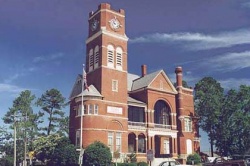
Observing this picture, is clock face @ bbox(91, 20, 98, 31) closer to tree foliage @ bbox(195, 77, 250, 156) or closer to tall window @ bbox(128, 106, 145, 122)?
tall window @ bbox(128, 106, 145, 122)

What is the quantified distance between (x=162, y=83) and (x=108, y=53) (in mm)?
11209

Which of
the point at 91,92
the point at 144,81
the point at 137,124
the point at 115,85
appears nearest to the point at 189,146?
the point at 137,124

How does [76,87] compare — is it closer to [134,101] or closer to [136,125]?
[134,101]

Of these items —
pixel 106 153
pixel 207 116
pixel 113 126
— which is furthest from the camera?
pixel 207 116

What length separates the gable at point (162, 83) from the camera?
→ 182ft

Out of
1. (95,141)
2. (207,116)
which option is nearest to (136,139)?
(95,141)

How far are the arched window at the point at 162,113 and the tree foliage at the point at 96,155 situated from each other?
1462cm

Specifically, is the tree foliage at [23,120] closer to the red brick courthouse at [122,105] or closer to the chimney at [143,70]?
the red brick courthouse at [122,105]

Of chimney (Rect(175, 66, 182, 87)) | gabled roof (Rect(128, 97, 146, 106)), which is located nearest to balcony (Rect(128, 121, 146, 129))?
gabled roof (Rect(128, 97, 146, 106))

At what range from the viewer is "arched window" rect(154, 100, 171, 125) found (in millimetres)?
56006

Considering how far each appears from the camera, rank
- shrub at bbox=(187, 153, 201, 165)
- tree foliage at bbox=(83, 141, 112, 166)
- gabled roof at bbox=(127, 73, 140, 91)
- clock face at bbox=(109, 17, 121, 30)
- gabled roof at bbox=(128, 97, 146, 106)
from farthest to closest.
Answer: gabled roof at bbox=(127, 73, 140, 91) → shrub at bbox=(187, 153, 201, 165) → clock face at bbox=(109, 17, 121, 30) → gabled roof at bbox=(128, 97, 146, 106) → tree foliage at bbox=(83, 141, 112, 166)

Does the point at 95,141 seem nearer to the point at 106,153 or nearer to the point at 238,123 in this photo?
the point at 106,153

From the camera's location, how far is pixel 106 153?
43281mm

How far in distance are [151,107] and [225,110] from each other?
50.6 feet
